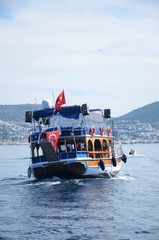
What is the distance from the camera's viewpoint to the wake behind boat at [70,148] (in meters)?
45.6

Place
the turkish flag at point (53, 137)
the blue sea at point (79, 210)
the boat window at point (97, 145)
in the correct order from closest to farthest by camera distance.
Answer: the blue sea at point (79, 210) → the turkish flag at point (53, 137) → the boat window at point (97, 145)

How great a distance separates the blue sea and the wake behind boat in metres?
1.36

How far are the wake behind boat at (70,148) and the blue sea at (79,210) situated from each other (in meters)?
1.36

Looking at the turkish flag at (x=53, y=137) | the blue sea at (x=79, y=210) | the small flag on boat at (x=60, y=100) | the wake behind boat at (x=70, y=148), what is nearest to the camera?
the blue sea at (x=79, y=210)

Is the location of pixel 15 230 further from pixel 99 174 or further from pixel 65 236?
pixel 99 174

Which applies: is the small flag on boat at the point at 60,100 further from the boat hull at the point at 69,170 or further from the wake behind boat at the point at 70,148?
the boat hull at the point at 69,170

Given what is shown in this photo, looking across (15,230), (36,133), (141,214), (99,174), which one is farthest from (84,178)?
(15,230)

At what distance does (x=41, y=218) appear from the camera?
28.9 metres

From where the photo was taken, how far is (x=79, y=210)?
→ 31.6 m

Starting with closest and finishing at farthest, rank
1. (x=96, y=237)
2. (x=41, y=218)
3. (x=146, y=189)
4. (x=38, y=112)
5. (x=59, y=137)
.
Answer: (x=96, y=237) → (x=41, y=218) → (x=146, y=189) → (x=59, y=137) → (x=38, y=112)

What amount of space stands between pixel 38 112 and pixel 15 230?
25.7 m

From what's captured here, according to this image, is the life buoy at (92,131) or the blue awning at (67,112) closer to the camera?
the life buoy at (92,131)

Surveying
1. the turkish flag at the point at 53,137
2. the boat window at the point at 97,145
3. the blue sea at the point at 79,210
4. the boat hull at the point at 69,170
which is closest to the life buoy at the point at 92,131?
the boat hull at the point at 69,170

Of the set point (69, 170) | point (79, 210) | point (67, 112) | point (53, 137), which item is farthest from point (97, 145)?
point (79, 210)
